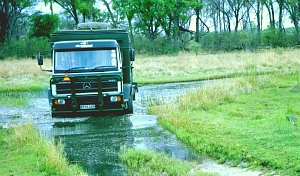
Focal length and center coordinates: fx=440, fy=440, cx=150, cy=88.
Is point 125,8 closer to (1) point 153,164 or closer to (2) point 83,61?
(2) point 83,61

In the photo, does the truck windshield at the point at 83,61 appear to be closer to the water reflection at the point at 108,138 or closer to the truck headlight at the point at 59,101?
the truck headlight at the point at 59,101

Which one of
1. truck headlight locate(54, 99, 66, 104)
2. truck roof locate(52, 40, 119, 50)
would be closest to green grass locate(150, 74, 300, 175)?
truck roof locate(52, 40, 119, 50)

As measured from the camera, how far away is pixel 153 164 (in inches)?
356

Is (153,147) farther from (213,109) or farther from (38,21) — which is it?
(38,21)

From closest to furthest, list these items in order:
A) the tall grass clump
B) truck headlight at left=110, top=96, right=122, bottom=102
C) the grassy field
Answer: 1. the tall grass clump
2. the grassy field
3. truck headlight at left=110, top=96, right=122, bottom=102

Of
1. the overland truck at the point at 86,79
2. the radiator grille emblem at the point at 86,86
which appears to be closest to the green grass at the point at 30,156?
the overland truck at the point at 86,79

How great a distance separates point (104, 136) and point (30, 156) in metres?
2.85

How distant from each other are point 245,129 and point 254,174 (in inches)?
121

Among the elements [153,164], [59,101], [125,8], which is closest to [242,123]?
[153,164]

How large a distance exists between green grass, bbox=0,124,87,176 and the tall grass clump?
1.09 metres

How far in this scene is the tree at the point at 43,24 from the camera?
51562 millimetres

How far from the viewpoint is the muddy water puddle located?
383 inches

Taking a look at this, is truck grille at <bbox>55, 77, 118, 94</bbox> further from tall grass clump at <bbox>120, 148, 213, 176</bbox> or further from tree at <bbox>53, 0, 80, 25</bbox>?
A: tree at <bbox>53, 0, 80, 25</bbox>

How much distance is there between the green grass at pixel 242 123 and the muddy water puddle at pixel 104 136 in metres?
0.46
